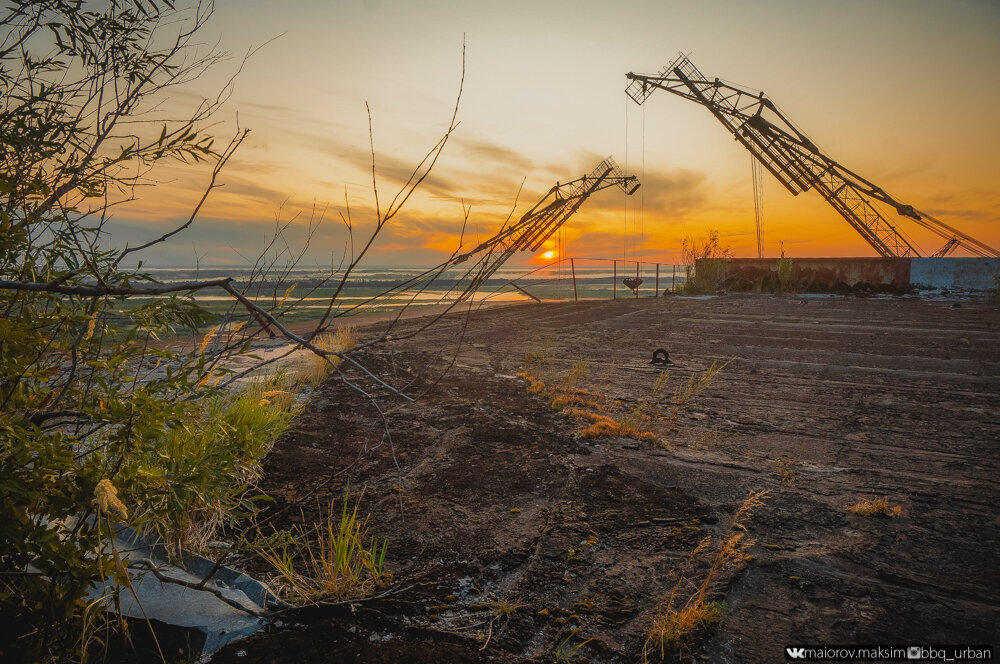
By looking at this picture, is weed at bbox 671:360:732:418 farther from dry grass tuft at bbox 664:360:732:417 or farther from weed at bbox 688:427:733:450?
weed at bbox 688:427:733:450

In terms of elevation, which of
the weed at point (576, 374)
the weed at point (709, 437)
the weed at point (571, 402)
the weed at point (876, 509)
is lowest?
the weed at point (876, 509)

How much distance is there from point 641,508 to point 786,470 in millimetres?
1145

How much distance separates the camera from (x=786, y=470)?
3.43m

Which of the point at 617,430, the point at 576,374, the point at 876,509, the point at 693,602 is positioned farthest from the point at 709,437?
the point at 693,602

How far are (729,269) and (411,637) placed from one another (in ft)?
67.5

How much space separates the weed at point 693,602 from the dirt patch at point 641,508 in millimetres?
50

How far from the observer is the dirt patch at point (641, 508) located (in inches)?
79.1

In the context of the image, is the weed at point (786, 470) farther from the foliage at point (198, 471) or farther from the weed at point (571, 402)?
the foliage at point (198, 471)

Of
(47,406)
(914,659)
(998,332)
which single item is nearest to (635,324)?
(998,332)

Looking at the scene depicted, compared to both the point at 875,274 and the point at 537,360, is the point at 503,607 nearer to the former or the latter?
the point at 537,360

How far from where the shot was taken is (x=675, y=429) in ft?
14.2

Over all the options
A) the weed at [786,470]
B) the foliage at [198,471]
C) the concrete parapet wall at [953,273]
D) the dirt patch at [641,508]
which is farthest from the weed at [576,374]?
the concrete parapet wall at [953,273]

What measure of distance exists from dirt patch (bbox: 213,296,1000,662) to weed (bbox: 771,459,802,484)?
0.06 feet

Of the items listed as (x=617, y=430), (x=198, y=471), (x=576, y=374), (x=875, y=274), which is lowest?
(x=617, y=430)
